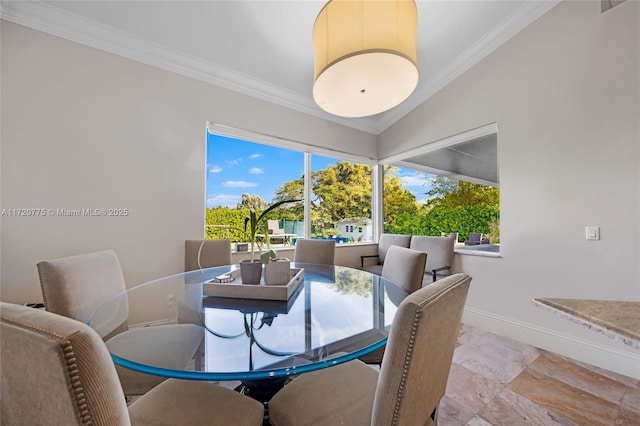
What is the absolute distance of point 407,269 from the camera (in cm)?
Answer: 175

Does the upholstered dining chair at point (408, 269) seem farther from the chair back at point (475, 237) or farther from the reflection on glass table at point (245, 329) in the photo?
the chair back at point (475, 237)

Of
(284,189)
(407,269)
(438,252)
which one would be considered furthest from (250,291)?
(438,252)

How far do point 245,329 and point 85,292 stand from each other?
39.5 inches

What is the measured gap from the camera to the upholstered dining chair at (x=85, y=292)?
1.15 metres

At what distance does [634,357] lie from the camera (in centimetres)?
191

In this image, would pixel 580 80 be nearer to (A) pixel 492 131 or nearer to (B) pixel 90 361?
(A) pixel 492 131

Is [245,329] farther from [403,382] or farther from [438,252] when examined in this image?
[438,252]

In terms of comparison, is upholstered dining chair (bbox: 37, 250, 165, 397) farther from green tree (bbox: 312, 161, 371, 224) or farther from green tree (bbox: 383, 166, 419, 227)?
green tree (bbox: 383, 166, 419, 227)

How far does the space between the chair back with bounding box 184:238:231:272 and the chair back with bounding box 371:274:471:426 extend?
6.98ft

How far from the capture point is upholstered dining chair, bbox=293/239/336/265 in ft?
8.83

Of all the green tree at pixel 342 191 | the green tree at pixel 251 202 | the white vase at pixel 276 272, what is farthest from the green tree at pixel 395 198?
the white vase at pixel 276 272

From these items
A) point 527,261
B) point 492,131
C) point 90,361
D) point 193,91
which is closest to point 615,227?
point 527,261

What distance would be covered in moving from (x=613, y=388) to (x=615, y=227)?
1.18 m

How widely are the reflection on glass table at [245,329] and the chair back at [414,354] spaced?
0.21m
